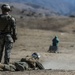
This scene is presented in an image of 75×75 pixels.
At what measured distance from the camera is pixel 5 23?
1070 cm

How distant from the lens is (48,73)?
9.84 m

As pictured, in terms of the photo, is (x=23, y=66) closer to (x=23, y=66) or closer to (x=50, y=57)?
(x=23, y=66)

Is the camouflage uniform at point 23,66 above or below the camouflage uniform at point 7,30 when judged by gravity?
below

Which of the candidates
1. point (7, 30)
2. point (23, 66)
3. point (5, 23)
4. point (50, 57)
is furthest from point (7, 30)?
point (50, 57)

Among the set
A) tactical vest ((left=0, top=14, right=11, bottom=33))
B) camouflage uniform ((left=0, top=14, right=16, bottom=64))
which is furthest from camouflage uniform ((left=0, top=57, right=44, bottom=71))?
tactical vest ((left=0, top=14, right=11, bottom=33))

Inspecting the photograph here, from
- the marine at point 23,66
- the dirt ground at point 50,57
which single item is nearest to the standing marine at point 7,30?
the marine at point 23,66

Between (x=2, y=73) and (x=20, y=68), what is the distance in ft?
3.44

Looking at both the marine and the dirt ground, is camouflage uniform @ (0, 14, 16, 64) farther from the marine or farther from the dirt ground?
the dirt ground

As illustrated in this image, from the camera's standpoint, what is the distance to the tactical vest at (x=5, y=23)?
1064 centimetres

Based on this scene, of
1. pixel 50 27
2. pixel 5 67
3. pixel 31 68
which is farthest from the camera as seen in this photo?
pixel 50 27

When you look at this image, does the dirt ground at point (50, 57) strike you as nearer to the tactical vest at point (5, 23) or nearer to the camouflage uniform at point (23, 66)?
the camouflage uniform at point (23, 66)

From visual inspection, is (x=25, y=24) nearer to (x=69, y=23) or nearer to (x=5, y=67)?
(x=69, y=23)

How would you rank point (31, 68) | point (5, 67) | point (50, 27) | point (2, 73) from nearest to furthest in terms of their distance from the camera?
point (2, 73) → point (5, 67) → point (31, 68) → point (50, 27)

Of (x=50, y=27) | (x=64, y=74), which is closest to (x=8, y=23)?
(x=64, y=74)
